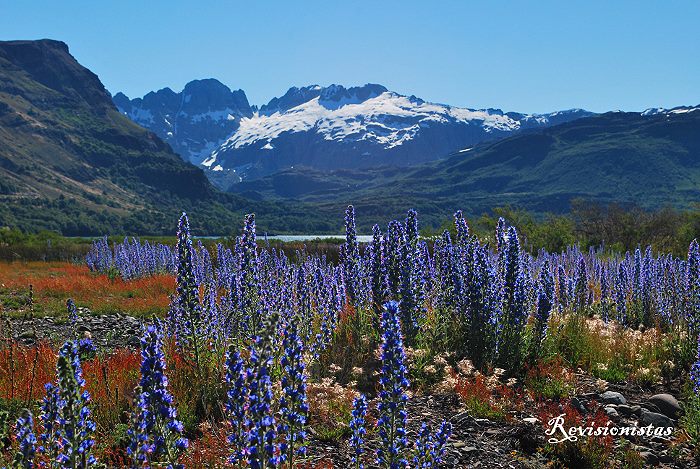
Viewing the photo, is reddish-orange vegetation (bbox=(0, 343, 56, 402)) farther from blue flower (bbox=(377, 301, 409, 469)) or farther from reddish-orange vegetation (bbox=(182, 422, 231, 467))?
blue flower (bbox=(377, 301, 409, 469))

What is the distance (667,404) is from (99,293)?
22003mm

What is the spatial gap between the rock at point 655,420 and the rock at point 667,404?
1.43ft

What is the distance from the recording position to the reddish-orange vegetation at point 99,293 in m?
19.1

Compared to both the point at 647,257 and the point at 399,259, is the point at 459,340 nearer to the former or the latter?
the point at 399,259

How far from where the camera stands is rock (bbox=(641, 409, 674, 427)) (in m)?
7.35

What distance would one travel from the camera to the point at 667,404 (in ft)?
26.1

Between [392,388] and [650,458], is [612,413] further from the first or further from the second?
[392,388]

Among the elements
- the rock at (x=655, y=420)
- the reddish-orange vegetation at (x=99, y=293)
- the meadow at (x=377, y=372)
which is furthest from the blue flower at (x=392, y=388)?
the reddish-orange vegetation at (x=99, y=293)

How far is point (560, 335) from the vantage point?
1060 centimetres

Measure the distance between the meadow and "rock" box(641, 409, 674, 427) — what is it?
0.48ft

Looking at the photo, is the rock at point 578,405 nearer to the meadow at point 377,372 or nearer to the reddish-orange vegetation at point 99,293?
the meadow at point 377,372

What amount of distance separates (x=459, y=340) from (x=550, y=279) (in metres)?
2.12

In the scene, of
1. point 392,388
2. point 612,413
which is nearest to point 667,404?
point 612,413

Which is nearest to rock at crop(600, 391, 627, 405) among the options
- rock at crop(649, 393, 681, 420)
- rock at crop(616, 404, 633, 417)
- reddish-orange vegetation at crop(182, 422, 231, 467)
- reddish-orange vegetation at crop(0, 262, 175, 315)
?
rock at crop(616, 404, 633, 417)
